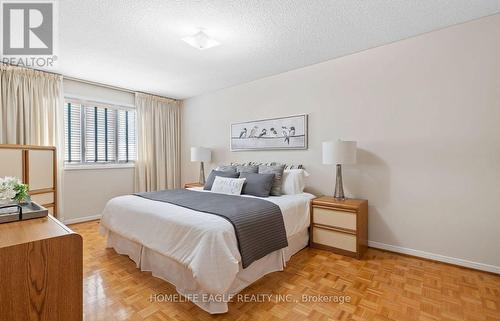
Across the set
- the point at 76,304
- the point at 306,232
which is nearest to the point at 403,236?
the point at 306,232

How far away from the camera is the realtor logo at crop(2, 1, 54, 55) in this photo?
210cm

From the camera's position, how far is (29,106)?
11.3 feet

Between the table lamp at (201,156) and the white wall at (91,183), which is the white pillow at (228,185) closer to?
the table lamp at (201,156)

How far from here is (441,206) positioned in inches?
98.9

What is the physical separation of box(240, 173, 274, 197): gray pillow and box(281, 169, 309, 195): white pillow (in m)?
0.22

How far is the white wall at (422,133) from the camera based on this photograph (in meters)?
2.30

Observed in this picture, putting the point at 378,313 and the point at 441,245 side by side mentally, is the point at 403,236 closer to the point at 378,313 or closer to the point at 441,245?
the point at 441,245

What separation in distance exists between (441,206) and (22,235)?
3.36 m

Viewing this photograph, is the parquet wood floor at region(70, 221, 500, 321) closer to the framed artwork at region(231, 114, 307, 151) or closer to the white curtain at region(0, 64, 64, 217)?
the framed artwork at region(231, 114, 307, 151)

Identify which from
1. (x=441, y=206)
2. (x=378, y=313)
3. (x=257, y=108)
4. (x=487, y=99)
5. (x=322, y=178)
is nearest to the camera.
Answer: (x=378, y=313)

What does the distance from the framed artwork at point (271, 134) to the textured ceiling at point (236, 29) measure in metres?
0.80

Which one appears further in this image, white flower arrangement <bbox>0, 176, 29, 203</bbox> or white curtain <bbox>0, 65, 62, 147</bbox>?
white curtain <bbox>0, 65, 62, 147</bbox>

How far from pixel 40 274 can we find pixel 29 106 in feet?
11.7

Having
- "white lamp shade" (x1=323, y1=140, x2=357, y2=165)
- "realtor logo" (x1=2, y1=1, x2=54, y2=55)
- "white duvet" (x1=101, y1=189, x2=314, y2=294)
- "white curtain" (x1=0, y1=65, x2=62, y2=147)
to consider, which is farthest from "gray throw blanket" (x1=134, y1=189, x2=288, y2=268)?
"white curtain" (x1=0, y1=65, x2=62, y2=147)
